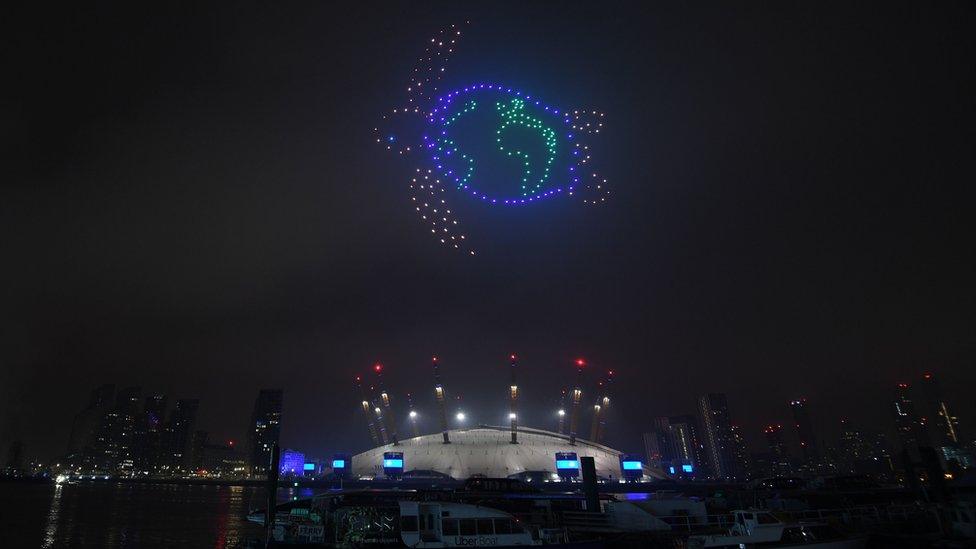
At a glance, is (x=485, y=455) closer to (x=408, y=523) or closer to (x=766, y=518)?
(x=408, y=523)

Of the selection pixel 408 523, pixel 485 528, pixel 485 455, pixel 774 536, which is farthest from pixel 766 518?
pixel 485 455

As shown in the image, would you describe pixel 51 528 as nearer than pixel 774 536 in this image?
No

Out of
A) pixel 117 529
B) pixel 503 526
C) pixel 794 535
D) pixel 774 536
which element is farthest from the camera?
pixel 117 529

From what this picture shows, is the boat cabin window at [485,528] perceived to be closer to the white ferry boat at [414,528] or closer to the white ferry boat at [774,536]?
the white ferry boat at [414,528]

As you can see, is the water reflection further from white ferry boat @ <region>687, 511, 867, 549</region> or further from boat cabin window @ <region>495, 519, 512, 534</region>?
white ferry boat @ <region>687, 511, 867, 549</region>

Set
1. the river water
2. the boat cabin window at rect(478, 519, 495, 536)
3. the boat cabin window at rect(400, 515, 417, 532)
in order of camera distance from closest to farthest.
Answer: the boat cabin window at rect(400, 515, 417, 532)
the boat cabin window at rect(478, 519, 495, 536)
the river water

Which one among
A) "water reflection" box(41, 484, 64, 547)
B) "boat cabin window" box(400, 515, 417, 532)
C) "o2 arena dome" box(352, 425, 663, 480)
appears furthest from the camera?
"o2 arena dome" box(352, 425, 663, 480)

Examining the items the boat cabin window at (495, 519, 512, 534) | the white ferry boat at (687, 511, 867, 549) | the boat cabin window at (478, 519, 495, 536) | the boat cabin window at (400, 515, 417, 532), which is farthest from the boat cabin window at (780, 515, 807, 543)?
the boat cabin window at (400, 515, 417, 532)
